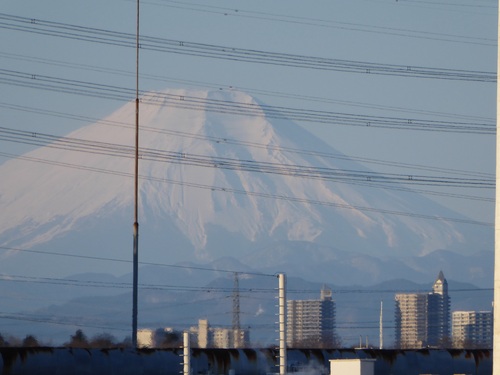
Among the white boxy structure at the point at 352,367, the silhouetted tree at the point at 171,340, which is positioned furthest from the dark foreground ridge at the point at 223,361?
the silhouetted tree at the point at 171,340

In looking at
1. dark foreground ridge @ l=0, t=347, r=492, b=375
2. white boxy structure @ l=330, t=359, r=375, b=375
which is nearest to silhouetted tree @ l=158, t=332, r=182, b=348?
dark foreground ridge @ l=0, t=347, r=492, b=375

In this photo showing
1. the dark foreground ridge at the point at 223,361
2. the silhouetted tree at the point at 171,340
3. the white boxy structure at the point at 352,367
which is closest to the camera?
the white boxy structure at the point at 352,367

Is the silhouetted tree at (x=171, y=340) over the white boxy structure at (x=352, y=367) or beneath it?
over

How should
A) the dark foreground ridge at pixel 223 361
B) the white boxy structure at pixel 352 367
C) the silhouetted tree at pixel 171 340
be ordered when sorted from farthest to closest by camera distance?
the silhouetted tree at pixel 171 340
the dark foreground ridge at pixel 223 361
the white boxy structure at pixel 352 367

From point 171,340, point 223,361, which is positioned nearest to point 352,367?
point 223,361

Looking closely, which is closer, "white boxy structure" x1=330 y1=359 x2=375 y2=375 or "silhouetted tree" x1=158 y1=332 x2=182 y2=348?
"white boxy structure" x1=330 y1=359 x2=375 y2=375

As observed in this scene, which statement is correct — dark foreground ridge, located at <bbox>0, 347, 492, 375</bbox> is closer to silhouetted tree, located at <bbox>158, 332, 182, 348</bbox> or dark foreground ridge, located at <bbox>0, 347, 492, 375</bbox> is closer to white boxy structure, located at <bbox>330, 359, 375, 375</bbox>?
white boxy structure, located at <bbox>330, 359, 375, 375</bbox>

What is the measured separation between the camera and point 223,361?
67.8 m

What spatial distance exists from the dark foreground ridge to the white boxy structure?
292 inches

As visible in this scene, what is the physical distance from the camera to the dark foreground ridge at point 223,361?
207ft

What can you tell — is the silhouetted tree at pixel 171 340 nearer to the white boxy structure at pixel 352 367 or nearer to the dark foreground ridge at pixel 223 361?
the dark foreground ridge at pixel 223 361

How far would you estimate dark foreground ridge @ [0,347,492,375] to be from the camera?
63031mm

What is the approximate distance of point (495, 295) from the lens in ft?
166

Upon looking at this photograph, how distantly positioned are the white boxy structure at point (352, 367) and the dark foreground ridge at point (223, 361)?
7.41 metres
